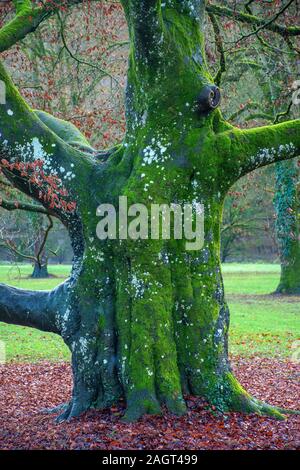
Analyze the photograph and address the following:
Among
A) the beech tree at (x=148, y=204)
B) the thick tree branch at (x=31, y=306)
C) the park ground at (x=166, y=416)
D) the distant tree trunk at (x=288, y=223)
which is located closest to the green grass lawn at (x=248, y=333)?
the park ground at (x=166, y=416)

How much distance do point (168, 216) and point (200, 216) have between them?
0.42 metres

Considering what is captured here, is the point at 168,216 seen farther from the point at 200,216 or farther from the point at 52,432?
the point at 52,432

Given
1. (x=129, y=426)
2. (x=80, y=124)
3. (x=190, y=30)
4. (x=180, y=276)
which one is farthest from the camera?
(x=80, y=124)

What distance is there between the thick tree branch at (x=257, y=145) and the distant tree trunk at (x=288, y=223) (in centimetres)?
1793

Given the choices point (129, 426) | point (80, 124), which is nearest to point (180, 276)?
point (129, 426)

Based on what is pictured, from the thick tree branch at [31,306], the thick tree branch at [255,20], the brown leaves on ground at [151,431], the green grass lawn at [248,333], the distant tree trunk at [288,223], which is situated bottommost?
the green grass lawn at [248,333]

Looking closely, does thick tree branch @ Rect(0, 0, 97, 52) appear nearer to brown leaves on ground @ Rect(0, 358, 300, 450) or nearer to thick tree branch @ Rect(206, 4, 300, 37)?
thick tree branch @ Rect(206, 4, 300, 37)

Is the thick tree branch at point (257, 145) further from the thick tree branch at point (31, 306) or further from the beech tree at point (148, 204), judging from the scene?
the thick tree branch at point (31, 306)

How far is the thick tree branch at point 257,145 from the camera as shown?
7312 mm

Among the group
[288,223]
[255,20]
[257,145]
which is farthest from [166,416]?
[288,223]

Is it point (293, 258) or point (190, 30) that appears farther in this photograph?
point (293, 258)

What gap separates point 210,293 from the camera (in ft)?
23.5

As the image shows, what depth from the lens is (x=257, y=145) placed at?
7.43m

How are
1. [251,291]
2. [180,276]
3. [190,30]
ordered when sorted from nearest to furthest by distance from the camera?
[180,276] → [190,30] → [251,291]
